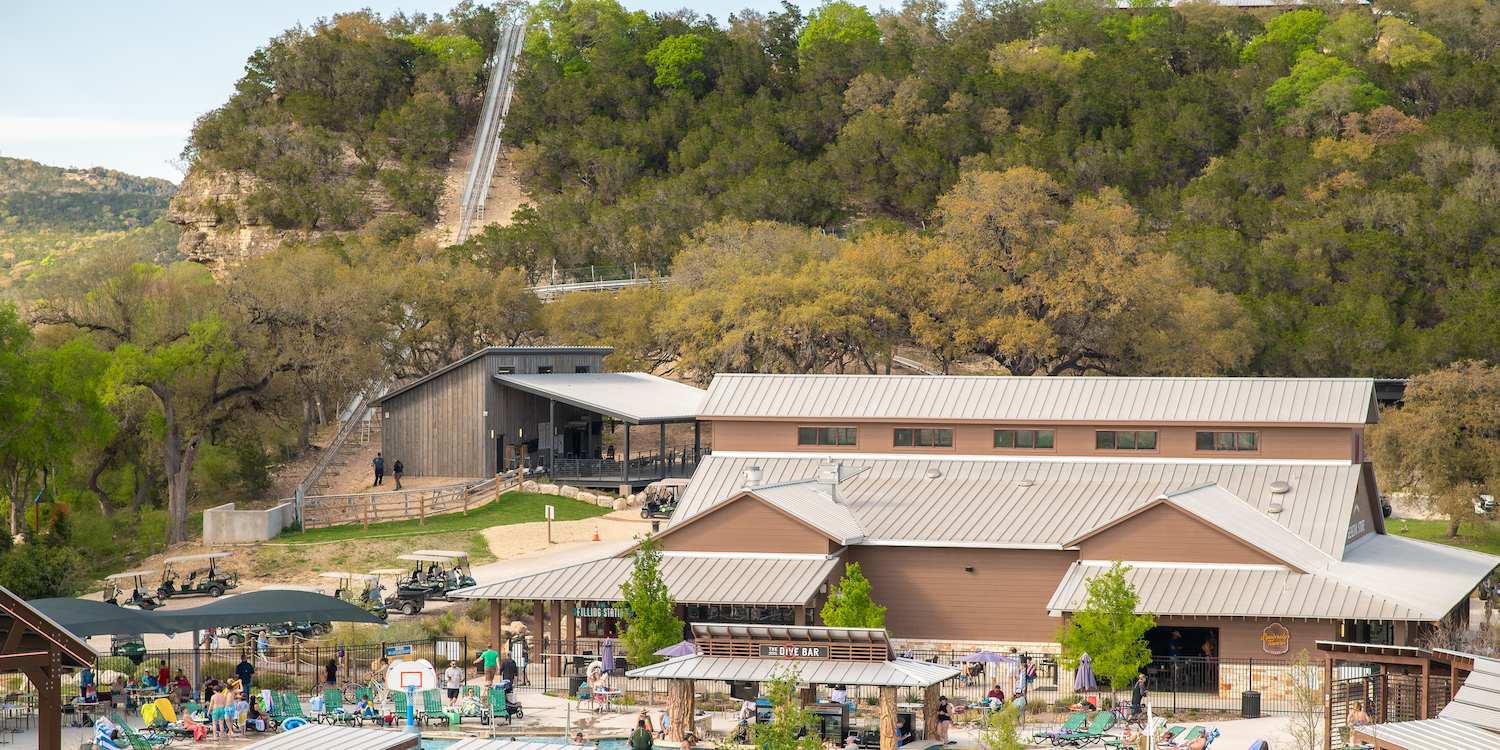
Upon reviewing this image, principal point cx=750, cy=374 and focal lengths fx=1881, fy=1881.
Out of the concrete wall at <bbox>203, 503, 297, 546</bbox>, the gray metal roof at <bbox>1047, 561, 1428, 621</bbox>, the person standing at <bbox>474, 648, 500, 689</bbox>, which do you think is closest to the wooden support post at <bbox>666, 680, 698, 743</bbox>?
the person standing at <bbox>474, 648, 500, 689</bbox>

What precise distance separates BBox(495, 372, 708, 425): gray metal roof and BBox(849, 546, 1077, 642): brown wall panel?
1740cm

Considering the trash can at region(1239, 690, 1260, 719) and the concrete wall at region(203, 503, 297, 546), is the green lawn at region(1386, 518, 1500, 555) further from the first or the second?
the concrete wall at region(203, 503, 297, 546)

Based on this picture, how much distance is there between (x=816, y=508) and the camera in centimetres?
4703

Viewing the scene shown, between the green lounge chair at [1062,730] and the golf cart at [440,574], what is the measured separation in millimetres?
16450

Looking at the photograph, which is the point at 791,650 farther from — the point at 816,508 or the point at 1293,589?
the point at 1293,589

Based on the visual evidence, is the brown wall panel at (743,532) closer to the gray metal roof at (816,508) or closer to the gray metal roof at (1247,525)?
the gray metal roof at (816,508)

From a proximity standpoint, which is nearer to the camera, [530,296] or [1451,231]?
[530,296]

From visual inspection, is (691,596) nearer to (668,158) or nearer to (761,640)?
(761,640)

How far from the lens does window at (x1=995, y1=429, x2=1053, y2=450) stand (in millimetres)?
51469

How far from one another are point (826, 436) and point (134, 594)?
18.9 meters

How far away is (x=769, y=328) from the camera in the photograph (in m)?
76.4

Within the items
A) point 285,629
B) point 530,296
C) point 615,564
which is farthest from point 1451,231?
point 285,629

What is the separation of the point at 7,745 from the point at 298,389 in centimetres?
3419

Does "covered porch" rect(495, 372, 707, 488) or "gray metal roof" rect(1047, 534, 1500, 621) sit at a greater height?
"covered porch" rect(495, 372, 707, 488)
